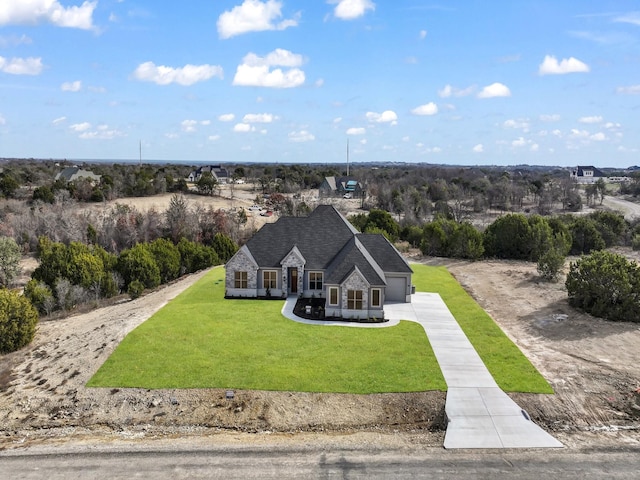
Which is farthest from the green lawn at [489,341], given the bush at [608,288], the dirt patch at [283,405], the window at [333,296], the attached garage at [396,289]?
the window at [333,296]

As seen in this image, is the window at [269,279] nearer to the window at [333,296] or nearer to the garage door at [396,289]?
the window at [333,296]

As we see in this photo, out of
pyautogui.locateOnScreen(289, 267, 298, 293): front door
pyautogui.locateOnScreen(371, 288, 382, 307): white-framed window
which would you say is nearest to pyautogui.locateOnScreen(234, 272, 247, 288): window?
pyautogui.locateOnScreen(289, 267, 298, 293): front door

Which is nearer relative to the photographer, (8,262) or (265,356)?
(265,356)

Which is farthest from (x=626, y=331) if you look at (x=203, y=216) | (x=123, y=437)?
(x=203, y=216)

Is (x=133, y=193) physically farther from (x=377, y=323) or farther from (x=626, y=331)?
(x=626, y=331)

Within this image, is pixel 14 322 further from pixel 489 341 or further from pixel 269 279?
pixel 489 341

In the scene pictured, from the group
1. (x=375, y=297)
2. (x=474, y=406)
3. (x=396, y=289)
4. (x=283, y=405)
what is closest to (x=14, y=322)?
(x=283, y=405)

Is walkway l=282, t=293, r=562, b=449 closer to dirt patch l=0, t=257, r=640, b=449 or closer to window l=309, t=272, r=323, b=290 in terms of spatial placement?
dirt patch l=0, t=257, r=640, b=449
